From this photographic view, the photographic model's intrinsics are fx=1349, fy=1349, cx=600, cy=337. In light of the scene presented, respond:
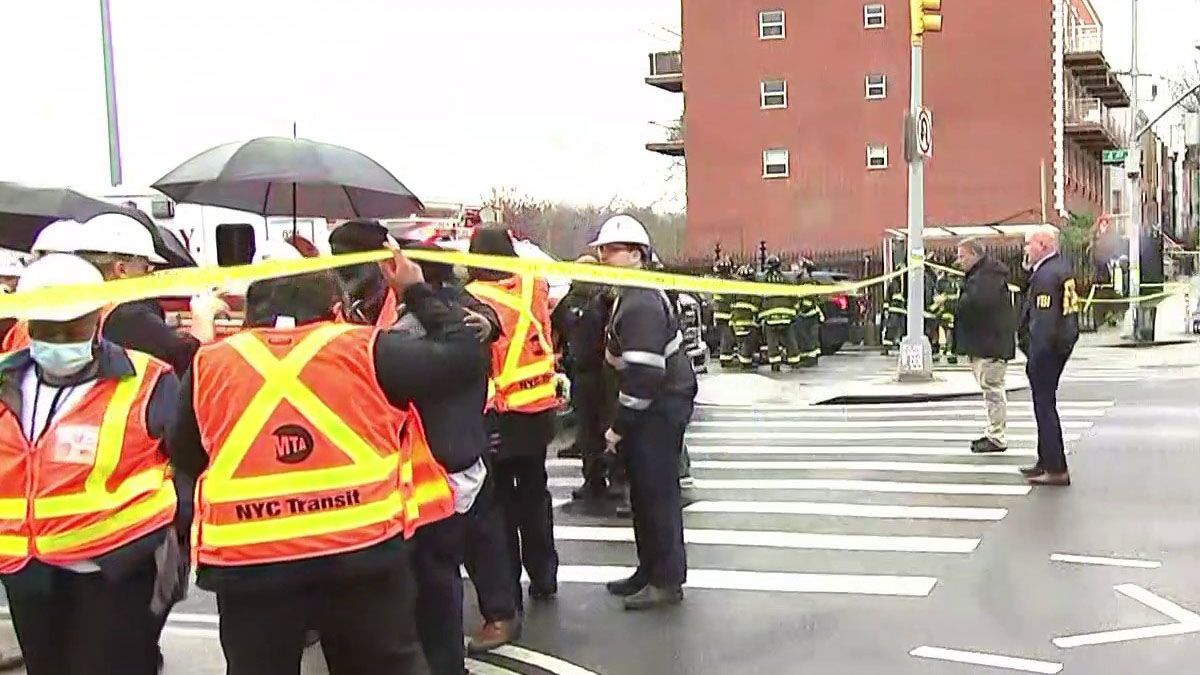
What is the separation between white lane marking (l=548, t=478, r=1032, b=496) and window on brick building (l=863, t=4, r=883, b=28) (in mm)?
35819

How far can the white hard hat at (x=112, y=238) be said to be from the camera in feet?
16.1

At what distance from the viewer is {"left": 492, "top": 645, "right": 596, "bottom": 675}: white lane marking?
19.0 feet

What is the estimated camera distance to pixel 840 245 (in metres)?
45.0

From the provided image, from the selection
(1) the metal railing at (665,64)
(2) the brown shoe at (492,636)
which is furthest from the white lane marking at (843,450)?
(1) the metal railing at (665,64)

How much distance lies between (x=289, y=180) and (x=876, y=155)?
1511 inches

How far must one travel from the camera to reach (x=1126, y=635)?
19.9 feet

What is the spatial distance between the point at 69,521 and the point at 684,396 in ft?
11.3

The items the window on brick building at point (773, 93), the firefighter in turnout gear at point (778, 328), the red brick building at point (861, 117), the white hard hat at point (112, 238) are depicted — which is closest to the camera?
the white hard hat at point (112, 238)

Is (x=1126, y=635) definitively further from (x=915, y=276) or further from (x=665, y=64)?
(x=665, y=64)

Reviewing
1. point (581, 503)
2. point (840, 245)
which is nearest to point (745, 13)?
point (840, 245)

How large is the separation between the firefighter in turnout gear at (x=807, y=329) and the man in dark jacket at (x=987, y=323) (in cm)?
986

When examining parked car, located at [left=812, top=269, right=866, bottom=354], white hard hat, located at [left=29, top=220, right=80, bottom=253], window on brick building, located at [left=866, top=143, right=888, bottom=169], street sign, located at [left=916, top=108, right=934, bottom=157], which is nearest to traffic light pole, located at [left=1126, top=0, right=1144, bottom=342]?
parked car, located at [left=812, top=269, right=866, bottom=354]

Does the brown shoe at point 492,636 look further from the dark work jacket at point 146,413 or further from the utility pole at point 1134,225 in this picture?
the utility pole at point 1134,225

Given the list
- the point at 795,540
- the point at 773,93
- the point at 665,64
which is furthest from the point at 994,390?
the point at 665,64
